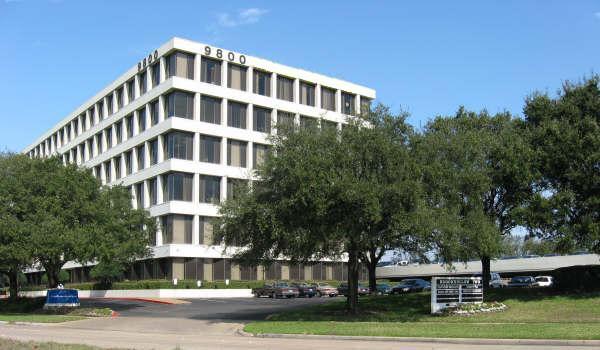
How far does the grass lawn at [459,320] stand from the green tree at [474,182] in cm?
301

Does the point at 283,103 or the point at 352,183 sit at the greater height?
the point at 283,103

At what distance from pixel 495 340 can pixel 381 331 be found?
4.19 m

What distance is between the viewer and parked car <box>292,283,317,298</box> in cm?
5709

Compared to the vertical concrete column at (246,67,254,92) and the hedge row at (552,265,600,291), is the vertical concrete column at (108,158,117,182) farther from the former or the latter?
the hedge row at (552,265,600,291)

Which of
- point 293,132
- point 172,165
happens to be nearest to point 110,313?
point 293,132

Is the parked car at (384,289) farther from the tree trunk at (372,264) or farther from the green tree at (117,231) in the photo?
the green tree at (117,231)

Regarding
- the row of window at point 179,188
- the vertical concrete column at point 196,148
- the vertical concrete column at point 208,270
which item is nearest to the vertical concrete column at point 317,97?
the row of window at point 179,188

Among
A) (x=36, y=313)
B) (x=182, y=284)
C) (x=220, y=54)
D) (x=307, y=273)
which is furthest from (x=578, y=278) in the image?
(x=220, y=54)

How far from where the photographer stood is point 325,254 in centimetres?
3078

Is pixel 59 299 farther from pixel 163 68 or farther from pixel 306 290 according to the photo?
pixel 163 68

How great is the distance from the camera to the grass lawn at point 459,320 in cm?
2188

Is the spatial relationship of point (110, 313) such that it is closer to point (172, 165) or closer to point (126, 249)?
point (126, 249)

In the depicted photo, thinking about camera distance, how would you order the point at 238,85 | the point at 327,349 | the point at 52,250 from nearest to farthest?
the point at 327,349 < the point at 52,250 < the point at 238,85

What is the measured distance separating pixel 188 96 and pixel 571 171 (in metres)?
44.8
